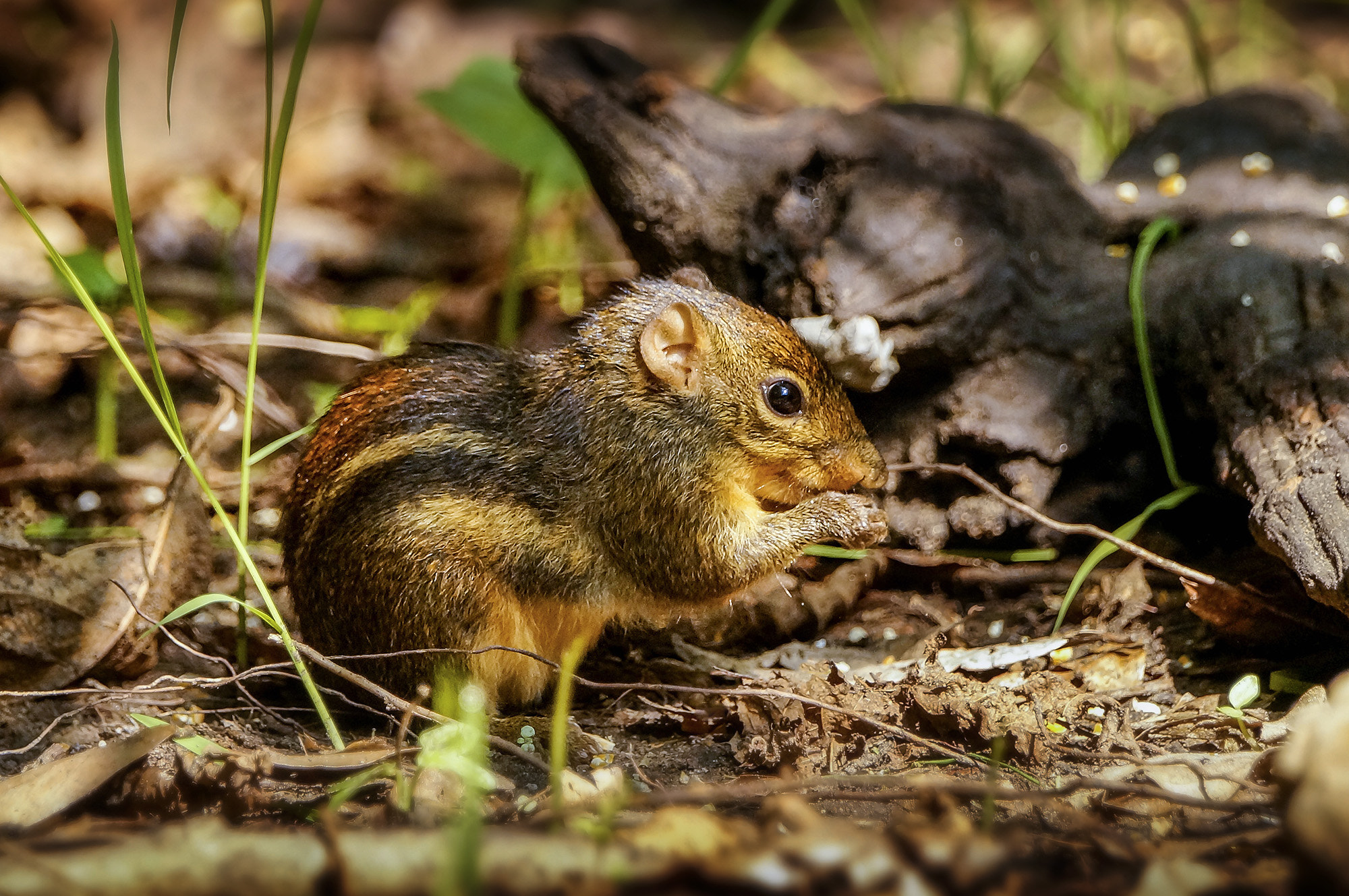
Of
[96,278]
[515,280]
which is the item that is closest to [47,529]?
[96,278]

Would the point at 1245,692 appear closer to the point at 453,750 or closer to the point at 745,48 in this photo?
the point at 453,750

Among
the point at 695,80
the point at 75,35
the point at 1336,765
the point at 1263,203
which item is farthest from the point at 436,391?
the point at 75,35

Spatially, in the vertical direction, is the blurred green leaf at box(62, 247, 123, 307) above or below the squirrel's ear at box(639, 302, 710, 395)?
above

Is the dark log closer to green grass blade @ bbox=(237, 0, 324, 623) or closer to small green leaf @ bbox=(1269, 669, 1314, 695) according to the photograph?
small green leaf @ bbox=(1269, 669, 1314, 695)

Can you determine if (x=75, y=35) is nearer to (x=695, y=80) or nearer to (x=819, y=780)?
(x=695, y=80)

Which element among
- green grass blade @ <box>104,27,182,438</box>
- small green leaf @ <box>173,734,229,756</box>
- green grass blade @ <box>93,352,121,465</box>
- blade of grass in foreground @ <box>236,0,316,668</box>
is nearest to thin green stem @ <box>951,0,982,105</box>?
blade of grass in foreground @ <box>236,0,316,668</box>
